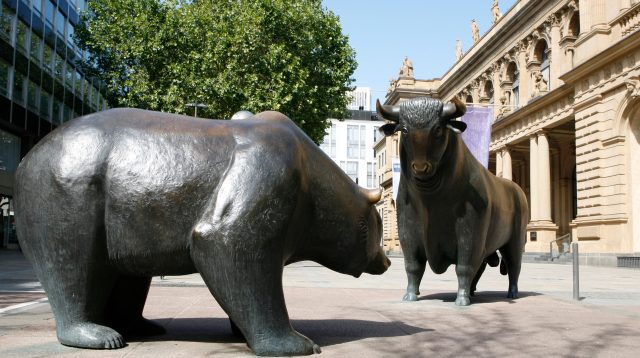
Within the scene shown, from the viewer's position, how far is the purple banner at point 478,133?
13.7 m

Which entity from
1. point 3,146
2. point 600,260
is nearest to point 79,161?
point 600,260

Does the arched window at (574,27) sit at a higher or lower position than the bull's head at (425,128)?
higher

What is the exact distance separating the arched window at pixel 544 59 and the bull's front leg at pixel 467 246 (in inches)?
1330

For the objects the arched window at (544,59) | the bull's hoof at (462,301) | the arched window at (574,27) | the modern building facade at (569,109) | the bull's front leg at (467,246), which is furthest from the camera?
the arched window at (544,59)

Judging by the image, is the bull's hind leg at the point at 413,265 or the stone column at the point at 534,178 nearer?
the bull's hind leg at the point at 413,265

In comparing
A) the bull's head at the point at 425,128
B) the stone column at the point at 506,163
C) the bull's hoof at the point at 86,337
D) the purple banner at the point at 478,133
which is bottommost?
the bull's hoof at the point at 86,337

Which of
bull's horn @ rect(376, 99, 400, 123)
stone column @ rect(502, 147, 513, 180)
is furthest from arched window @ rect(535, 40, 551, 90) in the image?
bull's horn @ rect(376, 99, 400, 123)

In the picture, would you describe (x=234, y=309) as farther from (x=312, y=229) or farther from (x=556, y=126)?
(x=556, y=126)

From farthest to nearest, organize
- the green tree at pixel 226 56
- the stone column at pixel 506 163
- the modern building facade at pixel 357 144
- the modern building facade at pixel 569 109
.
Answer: the modern building facade at pixel 357 144, the stone column at pixel 506 163, the modern building facade at pixel 569 109, the green tree at pixel 226 56

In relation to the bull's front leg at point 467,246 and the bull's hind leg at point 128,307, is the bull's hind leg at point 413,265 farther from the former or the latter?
the bull's hind leg at point 128,307

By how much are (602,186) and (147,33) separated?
21625 millimetres

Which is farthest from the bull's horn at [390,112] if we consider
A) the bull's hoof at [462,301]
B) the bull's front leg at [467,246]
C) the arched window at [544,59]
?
the arched window at [544,59]

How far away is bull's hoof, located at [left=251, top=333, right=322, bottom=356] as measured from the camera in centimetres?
402

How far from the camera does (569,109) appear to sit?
3288 centimetres
